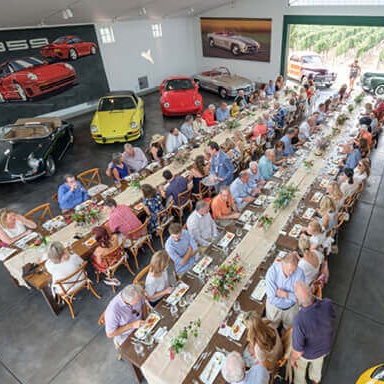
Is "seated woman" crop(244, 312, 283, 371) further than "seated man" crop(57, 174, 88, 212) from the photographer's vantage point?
No

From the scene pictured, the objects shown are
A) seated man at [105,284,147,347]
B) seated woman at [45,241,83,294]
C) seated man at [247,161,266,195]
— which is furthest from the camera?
seated man at [247,161,266,195]

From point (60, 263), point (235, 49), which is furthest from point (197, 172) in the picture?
point (235, 49)

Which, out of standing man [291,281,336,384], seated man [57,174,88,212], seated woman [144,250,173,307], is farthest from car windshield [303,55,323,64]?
standing man [291,281,336,384]

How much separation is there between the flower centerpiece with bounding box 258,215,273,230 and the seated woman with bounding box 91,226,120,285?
2409mm

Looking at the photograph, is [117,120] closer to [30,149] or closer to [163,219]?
[30,149]

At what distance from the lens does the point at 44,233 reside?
5141 millimetres

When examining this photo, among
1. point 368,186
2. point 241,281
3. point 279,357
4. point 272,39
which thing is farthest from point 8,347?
point 272,39

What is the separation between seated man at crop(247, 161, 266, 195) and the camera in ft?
19.9

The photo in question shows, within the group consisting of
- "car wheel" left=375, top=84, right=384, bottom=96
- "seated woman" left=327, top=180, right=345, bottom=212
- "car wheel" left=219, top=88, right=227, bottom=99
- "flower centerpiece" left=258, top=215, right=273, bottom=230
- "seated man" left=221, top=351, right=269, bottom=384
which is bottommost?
"car wheel" left=375, top=84, right=384, bottom=96

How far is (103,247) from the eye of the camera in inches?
182

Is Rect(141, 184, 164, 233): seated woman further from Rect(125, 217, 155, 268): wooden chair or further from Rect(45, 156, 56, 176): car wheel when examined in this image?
Rect(45, 156, 56, 176): car wheel

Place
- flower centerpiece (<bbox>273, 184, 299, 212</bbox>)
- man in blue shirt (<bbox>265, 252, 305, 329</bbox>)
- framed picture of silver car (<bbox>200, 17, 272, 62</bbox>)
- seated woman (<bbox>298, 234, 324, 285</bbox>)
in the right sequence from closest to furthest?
man in blue shirt (<bbox>265, 252, 305, 329</bbox>)
seated woman (<bbox>298, 234, 324, 285</bbox>)
flower centerpiece (<bbox>273, 184, 299, 212</bbox>)
framed picture of silver car (<bbox>200, 17, 272, 62</bbox>)

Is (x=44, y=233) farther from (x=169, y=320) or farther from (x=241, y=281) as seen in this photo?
(x=241, y=281)

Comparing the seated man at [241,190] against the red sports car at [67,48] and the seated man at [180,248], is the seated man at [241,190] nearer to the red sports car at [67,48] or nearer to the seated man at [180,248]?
the seated man at [180,248]
